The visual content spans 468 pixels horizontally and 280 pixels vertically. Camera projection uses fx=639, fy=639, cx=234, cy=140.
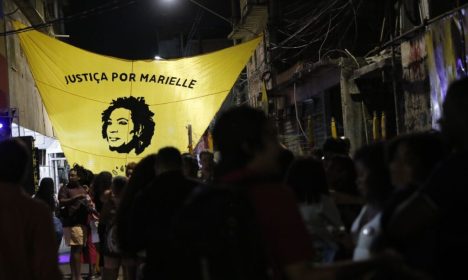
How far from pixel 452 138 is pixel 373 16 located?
13.0m

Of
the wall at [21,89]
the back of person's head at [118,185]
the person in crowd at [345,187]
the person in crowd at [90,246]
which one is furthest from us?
the wall at [21,89]

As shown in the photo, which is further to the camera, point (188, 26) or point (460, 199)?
point (188, 26)

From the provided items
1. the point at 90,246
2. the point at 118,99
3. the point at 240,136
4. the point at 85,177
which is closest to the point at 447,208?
the point at 240,136

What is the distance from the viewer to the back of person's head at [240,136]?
8.36 feet

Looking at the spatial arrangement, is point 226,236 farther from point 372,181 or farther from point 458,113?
point 372,181

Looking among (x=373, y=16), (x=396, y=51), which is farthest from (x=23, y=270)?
(x=373, y=16)

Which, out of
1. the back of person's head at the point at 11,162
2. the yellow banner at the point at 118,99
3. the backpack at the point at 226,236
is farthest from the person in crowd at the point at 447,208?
the yellow banner at the point at 118,99

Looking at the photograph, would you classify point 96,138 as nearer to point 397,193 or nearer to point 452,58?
point 452,58

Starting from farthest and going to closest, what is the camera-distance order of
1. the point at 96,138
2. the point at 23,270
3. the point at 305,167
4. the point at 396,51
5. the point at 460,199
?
1. the point at 396,51
2. the point at 96,138
3. the point at 305,167
4. the point at 23,270
5. the point at 460,199

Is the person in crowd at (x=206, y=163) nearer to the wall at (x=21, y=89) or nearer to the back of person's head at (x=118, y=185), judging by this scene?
the back of person's head at (x=118, y=185)

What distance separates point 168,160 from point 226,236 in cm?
205

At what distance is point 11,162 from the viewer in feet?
12.2

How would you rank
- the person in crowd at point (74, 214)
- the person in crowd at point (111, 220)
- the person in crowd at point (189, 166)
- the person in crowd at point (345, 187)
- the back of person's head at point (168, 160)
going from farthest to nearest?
1. the person in crowd at point (74, 214)
2. the person in crowd at point (111, 220)
3. the person in crowd at point (189, 166)
4. the person in crowd at point (345, 187)
5. the back of person's head at point (168, 160)

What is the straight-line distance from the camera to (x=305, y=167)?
13.5 feet
